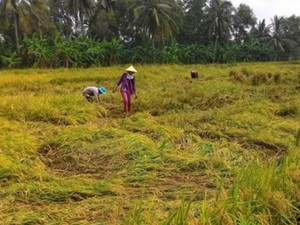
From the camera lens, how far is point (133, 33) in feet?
116

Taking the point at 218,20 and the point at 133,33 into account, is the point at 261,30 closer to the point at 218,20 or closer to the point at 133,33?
the point at 218,20

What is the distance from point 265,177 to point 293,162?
2.80 feet

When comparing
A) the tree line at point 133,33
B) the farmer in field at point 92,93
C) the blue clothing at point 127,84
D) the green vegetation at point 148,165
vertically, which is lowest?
the green vegetation at point 148,165

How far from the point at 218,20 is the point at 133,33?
Answer: 8.05m

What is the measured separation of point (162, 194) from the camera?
3.21m

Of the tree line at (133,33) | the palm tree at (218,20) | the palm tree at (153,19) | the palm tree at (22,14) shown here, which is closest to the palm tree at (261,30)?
the tree line at (133,33)

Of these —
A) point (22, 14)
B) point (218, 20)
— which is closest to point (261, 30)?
point (218, 20)

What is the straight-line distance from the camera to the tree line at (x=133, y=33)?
81.4 feet

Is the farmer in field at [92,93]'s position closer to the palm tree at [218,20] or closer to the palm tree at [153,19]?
the palm tree at [153,19]

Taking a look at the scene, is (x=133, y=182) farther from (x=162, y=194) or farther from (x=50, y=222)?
(x=50, y=222)

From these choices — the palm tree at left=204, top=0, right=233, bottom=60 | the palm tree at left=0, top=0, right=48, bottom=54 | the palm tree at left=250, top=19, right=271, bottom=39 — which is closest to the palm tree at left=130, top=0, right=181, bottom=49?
the palm tree at left=0, top=0, right=48, bottom=54

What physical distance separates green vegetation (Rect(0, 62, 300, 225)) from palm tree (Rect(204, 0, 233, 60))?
29.3m

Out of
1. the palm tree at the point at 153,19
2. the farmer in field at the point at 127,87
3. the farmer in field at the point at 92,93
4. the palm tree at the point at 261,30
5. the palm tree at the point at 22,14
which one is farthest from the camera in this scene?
the palm tree at the point at 261,30

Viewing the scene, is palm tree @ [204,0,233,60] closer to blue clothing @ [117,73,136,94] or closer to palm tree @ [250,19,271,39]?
palm tree @ [250,19,271,39]
